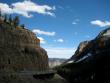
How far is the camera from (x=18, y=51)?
412 ft

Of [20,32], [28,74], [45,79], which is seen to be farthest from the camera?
[45,79]

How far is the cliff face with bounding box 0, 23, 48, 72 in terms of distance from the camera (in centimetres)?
11507

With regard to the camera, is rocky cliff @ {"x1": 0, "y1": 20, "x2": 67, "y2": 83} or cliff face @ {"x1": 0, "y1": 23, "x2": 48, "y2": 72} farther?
cliff face @ {"x1": 0, "y1": 23, "x2": 48, "y2": 72}

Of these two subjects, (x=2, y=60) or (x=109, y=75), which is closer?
(x=2, y=60)

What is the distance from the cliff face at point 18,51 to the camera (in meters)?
115

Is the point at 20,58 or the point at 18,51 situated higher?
the point at 18,51

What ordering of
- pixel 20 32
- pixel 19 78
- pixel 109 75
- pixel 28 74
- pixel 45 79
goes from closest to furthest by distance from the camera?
pixel 19 78 < pixel 28 74 < pixel 20 32 < pixel 45 79 < pixel 109 75

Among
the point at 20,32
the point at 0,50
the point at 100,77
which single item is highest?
the point at 20,32

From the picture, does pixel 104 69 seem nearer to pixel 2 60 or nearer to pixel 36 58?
pixel 36 58

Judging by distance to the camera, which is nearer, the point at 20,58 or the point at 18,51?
the point at 18,51

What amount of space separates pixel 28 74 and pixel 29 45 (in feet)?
64.8

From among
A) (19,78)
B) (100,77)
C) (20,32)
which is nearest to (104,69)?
(100,77)

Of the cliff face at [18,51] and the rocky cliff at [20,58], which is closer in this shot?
the rocky cliff at [20,58]

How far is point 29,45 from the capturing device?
5536 inches
